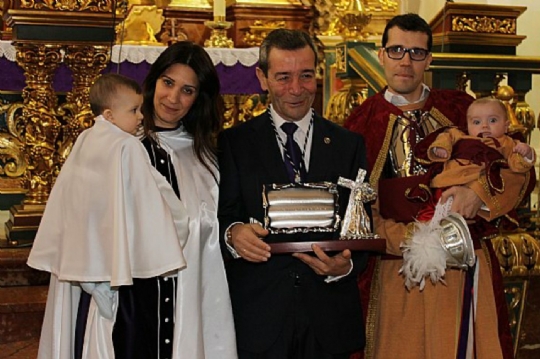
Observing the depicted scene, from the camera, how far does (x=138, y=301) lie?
3648mm

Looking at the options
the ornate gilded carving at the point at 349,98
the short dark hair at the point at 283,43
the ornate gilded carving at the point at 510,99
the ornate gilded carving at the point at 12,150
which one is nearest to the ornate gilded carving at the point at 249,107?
the ornate gilded carving at the point at 349,98

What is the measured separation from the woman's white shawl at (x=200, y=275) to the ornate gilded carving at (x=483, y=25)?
2739 mm

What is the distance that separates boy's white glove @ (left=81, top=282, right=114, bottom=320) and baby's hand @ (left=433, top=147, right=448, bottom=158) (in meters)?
1.31

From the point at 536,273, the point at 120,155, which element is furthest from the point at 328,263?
the point at 536,273

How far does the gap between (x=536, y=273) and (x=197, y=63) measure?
2.73 meters

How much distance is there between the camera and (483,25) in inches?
241

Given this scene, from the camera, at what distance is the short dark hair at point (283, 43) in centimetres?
365

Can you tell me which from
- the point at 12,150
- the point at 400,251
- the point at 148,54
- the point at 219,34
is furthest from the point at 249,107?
the point at 400,251

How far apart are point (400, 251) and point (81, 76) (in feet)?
7.94

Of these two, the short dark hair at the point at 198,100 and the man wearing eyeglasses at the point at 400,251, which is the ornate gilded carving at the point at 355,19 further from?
the short dark hair at the point at 198,100

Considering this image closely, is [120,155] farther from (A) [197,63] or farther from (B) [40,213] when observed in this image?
(B) [40,213]

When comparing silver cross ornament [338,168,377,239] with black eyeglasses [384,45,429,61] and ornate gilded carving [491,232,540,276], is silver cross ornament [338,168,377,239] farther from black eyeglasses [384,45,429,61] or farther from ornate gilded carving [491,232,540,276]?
ornate gilded carving [491,232,540,276]

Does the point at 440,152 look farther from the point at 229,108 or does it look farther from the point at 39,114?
the point at 229,108

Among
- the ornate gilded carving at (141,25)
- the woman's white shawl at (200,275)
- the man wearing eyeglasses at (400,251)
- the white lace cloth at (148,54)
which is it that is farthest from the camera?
the ornate gilded carving at (141,25)
